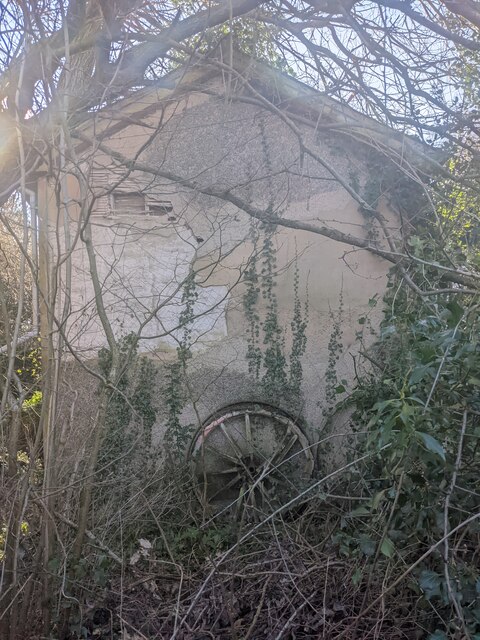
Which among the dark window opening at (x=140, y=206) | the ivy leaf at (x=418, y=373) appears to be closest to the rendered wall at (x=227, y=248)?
the dark window opening at (x=140, y=206)

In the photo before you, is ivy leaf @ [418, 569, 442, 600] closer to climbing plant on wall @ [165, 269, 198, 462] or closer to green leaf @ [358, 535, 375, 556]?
green leaf @ [358, 535, 375, 556]

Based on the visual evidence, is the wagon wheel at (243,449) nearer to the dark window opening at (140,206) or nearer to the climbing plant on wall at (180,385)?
the climbing plant on wall at (180,385)

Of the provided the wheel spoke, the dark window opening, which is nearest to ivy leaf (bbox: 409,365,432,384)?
the wheel spoke

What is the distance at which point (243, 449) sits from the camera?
6270 mm

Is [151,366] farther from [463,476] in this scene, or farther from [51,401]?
[463,476]

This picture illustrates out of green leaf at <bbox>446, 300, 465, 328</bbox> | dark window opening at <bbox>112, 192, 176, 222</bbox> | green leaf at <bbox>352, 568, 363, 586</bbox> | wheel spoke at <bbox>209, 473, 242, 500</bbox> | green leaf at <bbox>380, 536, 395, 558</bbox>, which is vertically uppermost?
dark window opening at <bbox>112, 192, 176, 222</bbox>

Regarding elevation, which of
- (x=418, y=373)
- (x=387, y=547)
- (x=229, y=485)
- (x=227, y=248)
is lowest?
(x=229, y=485)

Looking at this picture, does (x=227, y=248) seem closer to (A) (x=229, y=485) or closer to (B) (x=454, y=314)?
(A) (x=229, y=485)

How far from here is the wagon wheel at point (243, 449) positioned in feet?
19.9

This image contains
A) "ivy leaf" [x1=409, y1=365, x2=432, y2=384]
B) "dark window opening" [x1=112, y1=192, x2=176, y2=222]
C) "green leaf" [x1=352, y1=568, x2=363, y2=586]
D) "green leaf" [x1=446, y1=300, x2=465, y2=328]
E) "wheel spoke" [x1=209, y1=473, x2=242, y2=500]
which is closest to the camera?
"ivy leaf" [x1=409, y1=365, x2=432, y2=384]

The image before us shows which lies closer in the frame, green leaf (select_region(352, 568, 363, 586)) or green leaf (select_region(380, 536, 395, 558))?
green leaf (select_region(380, 536, 395, 558))

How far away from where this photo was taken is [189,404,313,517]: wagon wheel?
19.9 feet

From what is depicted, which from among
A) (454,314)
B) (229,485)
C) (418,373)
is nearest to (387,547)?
(418,373)

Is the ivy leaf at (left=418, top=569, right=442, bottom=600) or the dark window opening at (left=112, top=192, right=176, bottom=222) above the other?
the dark window opening at (left=112, top=192, right=176, bottom=222)
